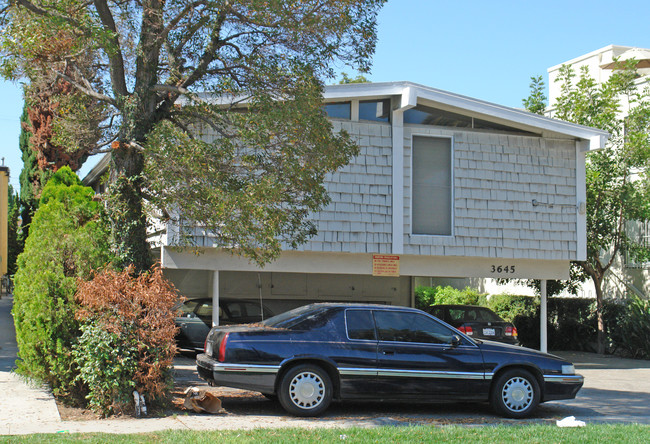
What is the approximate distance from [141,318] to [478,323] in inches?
348

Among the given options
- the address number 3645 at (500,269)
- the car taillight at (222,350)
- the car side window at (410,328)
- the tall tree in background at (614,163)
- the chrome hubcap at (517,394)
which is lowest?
the chrome hubcap at (517,394)

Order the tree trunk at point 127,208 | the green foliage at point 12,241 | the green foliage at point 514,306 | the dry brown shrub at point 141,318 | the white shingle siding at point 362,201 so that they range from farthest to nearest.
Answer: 1. the green foliage at point 12,241
2. the green foliage at point 514,306
3. the white shingle siding at point 362,201
4. the tree trunk at point 127,208
5. the dry brown shrub at point 141,318

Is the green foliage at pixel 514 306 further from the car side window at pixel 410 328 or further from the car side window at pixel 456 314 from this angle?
the car side window at pixel 410 328

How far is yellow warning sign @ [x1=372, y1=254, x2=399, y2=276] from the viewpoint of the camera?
49.4ft

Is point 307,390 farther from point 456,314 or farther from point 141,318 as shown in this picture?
point 456,314

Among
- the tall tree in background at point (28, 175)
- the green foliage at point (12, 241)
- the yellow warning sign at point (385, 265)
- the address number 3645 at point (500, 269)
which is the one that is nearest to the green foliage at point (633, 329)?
the address number 3645 at point (500, 269)

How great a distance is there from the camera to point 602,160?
18.3m

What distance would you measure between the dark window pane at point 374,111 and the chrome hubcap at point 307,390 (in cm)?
779

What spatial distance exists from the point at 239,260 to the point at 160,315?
5716 millimetres

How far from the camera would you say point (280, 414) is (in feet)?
29.3

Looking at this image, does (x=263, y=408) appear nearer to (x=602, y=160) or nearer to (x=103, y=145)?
(x=103, y=145)

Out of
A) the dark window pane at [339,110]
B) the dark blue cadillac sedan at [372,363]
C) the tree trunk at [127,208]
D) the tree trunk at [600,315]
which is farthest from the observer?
the tree trunk at [600,315]

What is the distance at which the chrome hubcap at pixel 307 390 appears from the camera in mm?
8727

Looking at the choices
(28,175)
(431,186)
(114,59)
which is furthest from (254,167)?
(28,175)
